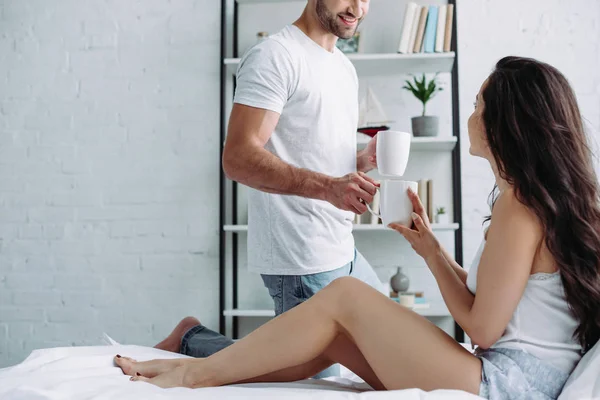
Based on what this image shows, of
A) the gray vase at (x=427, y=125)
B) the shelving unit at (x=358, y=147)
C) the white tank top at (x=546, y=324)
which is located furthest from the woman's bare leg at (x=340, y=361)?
the gray vase at (x=427, y=125)

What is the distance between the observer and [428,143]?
9.02 ft

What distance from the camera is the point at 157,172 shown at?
3.11 metres

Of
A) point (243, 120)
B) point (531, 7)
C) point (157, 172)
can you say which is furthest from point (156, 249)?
point (531, 7)

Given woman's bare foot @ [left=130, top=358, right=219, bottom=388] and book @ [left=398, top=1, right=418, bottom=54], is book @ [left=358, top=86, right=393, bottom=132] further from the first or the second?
woman's bare foot @ [left=130, top=358, right=219, bottom=388]

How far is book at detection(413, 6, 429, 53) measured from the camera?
9.00 ft

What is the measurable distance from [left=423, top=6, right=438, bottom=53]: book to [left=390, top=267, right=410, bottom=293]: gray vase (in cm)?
98

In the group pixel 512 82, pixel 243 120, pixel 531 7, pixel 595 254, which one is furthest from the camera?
pixel 531 7

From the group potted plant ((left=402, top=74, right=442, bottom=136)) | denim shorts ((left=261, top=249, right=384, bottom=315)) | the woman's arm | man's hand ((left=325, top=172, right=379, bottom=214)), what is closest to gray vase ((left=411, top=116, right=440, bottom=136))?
potted plant ((left=402, top=74, right=442, bottom=136))

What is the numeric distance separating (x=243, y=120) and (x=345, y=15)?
45 centimetres

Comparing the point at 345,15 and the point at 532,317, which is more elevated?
the point at 345,15

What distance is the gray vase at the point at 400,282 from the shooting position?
276 centimetres

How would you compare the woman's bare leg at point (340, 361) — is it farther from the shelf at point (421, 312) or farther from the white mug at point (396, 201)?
the shelf at point (421, 312)

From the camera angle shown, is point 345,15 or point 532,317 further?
point 345,15

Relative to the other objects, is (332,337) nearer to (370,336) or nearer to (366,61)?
(370,336)
